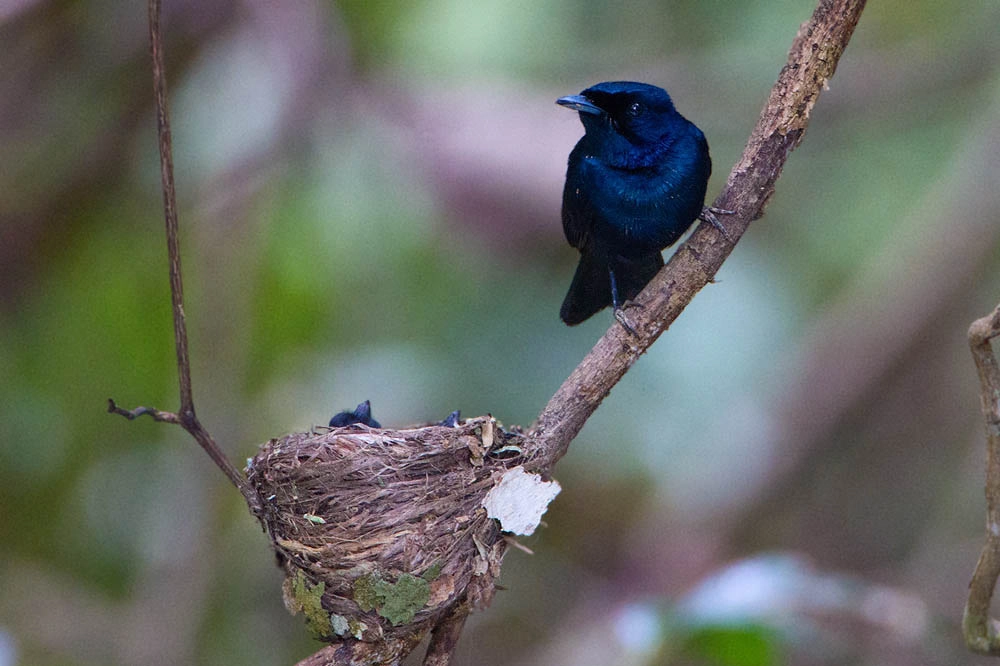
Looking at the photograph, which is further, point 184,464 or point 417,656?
point 417,656

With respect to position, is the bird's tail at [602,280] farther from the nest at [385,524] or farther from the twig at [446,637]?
the twig at [446,637]

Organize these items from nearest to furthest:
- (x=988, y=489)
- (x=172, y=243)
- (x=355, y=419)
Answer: (x=172, y=243)
(x=988, y=489)
(x=355, y=419)

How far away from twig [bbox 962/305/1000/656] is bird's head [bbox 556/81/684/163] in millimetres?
1286

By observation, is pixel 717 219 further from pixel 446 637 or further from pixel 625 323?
pixel 446 637

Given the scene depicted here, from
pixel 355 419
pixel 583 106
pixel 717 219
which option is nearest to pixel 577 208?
pixel 583 106

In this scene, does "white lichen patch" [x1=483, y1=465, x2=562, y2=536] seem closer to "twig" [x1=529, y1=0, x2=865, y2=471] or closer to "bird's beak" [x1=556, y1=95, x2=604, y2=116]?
"twig" [x1=529, y1=0, x2=865, y2=471]

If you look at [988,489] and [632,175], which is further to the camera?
[632,175]

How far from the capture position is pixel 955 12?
20.3 ft

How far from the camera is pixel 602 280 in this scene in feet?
11.6

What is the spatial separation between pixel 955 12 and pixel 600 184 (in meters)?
3.97

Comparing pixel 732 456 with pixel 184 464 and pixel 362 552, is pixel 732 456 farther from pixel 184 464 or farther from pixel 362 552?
pixel 362 552

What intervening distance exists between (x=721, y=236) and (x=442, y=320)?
12.2 ft

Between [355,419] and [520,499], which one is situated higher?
[355,419]

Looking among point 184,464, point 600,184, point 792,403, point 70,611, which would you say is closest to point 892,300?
point 792,403
